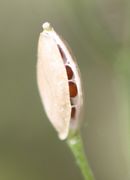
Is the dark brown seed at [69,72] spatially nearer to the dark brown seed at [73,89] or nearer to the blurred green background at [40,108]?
the dark brown seed at [73,89]

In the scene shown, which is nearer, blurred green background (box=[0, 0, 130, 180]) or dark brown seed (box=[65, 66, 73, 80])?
dark brown seed (box=[65, 66, 73, 80])

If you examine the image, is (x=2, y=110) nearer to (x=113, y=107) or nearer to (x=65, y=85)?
(x=113, y=107)

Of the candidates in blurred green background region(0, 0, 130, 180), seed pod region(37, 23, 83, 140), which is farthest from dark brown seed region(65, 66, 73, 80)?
blurred green background region(0, 0, 130, 180)

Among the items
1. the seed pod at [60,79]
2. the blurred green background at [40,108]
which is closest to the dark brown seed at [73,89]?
the seed pod at [60,79]

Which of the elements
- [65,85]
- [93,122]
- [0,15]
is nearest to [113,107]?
[93,122]

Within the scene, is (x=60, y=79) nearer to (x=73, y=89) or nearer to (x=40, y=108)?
(x=73, y=89)

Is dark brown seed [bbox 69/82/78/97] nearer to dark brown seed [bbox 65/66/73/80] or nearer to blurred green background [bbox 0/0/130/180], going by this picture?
dark brown seed [bbox 65/66/73/80]
